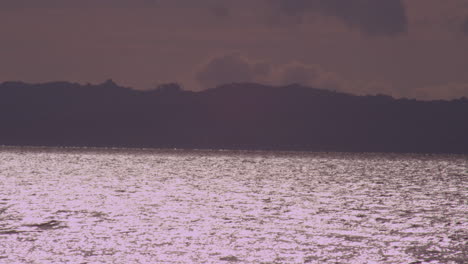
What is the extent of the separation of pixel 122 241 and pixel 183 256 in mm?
8079

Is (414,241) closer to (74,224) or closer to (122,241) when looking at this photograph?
(122,241)

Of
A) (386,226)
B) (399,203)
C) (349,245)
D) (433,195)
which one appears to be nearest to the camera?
(349,245)

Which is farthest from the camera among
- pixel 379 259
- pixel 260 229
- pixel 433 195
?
pixel 433 195

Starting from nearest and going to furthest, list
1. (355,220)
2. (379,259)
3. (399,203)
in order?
(379,259) → (355,220) → (399,203)

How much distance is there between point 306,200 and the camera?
294ft

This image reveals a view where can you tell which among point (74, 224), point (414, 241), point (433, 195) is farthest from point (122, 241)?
point (433, 195)

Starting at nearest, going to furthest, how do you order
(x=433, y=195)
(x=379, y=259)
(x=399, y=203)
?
1. (x=379, y=259)
2. (x=399, y=203)
3. (x=433, y=195)

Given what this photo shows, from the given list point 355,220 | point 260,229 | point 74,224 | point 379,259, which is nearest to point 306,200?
point 355,220

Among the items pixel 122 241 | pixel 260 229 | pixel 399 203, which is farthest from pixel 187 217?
pixel 399 203

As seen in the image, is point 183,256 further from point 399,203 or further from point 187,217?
point 399,203

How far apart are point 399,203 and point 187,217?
119ft

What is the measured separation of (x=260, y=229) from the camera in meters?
55.2

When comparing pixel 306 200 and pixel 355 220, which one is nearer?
pixel 355 220

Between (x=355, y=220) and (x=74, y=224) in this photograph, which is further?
(x=355, y=220)
